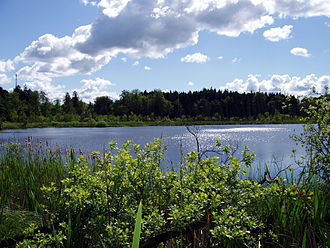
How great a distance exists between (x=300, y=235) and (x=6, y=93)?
4275 inches

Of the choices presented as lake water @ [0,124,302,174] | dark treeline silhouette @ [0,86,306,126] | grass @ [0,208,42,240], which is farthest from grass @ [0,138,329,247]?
dark treeline silhouette @ [0,86,306,126]

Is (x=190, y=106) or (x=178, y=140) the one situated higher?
(x=190, y=106)

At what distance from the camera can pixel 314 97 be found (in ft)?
19.0

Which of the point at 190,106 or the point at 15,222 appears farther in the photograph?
the point at 190,106

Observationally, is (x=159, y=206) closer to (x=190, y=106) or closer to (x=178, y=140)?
(x=178, y=140)

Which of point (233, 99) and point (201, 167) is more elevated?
point (233, 99)

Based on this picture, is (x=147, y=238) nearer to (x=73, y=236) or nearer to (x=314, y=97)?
(x=73, y=236)

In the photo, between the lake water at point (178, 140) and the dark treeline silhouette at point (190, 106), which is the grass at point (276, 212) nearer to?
the lake water at point (178, 140)

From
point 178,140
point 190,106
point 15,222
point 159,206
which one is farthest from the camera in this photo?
point 190,106

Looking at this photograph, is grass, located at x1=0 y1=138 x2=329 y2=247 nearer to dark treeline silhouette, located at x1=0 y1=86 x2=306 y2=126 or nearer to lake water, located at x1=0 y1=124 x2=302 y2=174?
lake water, located at x1=0 y1=124 x2=302 y2=174

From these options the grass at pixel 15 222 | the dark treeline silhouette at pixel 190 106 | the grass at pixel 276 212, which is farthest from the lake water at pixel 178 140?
the dark treeline silhouette at pixel 190 106

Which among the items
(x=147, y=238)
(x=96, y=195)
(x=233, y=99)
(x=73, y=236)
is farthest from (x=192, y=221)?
(x=233, y=99)

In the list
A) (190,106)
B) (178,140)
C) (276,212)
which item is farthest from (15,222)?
(190,106)

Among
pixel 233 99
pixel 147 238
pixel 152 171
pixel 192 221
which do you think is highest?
pixel 233 99
